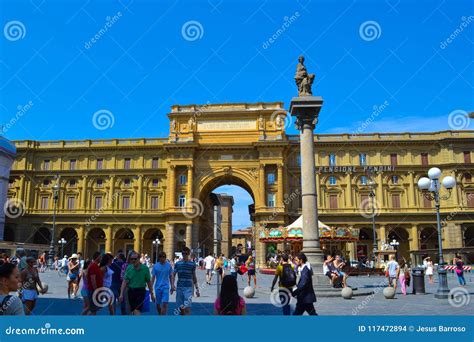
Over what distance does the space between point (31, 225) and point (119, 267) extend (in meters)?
51.3

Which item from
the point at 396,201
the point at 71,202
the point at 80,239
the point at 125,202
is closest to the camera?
the point at 396,201

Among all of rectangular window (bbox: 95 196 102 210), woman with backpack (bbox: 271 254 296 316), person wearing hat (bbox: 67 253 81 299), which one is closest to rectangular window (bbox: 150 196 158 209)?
rectangular window (bbox: 95 196 102 210)

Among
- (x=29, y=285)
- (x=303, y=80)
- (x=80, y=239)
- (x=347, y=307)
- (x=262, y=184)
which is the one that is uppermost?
(x=262, y=184)

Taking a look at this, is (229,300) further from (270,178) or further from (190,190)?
(270,178)

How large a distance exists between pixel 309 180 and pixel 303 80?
4.04 meters

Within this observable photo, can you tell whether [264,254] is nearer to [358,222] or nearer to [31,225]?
[358,222]

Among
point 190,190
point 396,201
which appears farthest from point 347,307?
point 396,201

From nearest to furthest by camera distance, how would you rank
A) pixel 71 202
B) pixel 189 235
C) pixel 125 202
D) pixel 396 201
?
pixel 189 235 → pixel 396 201 → pixel 125 202 → pixel 71 202

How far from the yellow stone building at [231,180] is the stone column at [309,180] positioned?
1312 inches

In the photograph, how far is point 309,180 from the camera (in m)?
16.0

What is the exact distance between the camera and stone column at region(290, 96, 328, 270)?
15719mm
